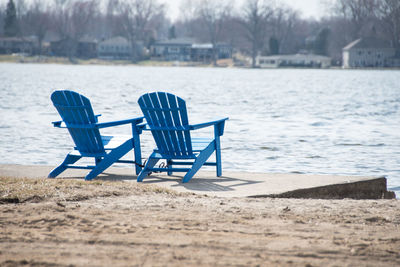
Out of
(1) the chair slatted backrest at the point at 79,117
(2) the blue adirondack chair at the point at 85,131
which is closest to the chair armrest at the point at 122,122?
(2) the blue adirondack chair at the point at 85,131

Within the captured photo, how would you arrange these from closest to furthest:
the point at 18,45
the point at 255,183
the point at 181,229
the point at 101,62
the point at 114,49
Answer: the point at 181,229 < the point at 255,183 < the point at 114,49 < the point at 101,62 < the point at 18,45

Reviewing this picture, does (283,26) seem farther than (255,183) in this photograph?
Yes

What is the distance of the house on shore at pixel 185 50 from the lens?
431 ft

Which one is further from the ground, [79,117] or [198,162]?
[79,117]

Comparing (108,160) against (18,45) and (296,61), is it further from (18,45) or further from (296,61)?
(18,45)

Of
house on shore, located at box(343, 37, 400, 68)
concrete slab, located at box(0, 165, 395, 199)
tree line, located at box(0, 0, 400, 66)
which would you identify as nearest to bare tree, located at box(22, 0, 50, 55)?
tree line, located at box(0, 0, 400, 66)

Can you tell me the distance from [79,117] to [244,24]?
126643 millimetres

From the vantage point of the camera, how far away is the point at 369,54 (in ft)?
393

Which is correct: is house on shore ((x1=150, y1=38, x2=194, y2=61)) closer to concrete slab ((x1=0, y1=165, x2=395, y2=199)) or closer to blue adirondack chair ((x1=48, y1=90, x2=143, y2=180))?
concrete slab ((x1=0, y1=165, x2=395, y2=199))

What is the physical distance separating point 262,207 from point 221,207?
1.16ft

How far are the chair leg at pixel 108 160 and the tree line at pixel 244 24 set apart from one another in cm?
11556

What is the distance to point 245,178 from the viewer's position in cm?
681

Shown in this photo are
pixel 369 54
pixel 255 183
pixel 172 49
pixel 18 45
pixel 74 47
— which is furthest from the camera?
pixel 18 45

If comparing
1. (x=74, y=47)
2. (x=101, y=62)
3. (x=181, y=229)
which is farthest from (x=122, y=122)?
(x=101, y=62)
